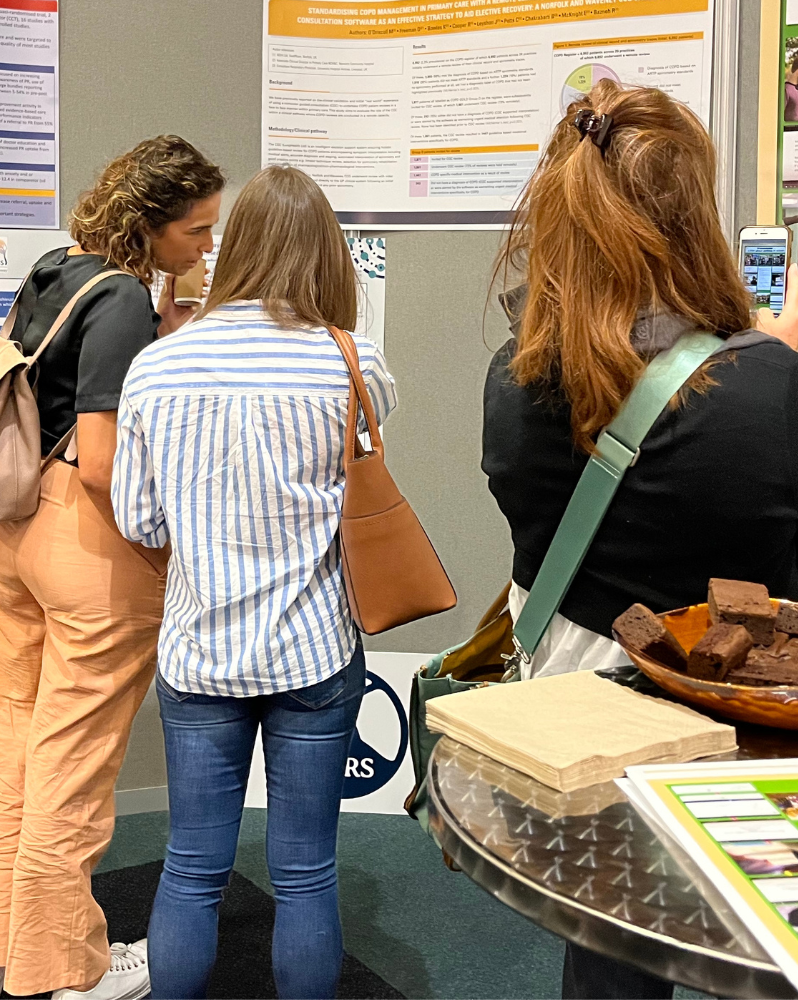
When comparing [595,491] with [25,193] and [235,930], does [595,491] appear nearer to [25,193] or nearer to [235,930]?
[235,930]

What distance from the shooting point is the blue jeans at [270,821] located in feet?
Answer: 5.26

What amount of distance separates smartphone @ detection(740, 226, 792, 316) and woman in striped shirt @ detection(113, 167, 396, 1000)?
89 cm

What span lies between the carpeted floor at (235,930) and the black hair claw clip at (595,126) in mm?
1615

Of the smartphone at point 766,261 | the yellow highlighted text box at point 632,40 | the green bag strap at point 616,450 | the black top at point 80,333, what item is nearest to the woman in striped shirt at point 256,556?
the black top at point 80,333

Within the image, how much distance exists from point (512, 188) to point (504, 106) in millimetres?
200

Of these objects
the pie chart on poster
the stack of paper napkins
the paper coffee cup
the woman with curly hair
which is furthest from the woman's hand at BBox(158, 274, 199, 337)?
the stack of paper napkins

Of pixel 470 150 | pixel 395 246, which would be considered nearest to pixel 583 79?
pixel 470 150

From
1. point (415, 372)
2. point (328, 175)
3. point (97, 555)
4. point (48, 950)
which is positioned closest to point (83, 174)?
point (328, 175)

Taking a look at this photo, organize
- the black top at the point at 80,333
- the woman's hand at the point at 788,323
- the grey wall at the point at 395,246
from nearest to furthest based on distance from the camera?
the woman's hand at the point at 788,323 < the black top at the point at 80,333 < the grey wall at the point at 395,246

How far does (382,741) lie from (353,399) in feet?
4.89

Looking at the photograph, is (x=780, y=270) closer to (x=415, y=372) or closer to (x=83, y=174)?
(x=415, y=372)

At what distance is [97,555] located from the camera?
1.87m

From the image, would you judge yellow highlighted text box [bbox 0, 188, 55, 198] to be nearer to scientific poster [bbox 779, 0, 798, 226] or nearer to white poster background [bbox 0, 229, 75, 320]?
white poster background [bbox 0, 229, 75, 320]

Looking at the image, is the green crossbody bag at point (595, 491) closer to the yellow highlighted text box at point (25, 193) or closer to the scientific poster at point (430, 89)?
the scientific poster at point (430, 89)
